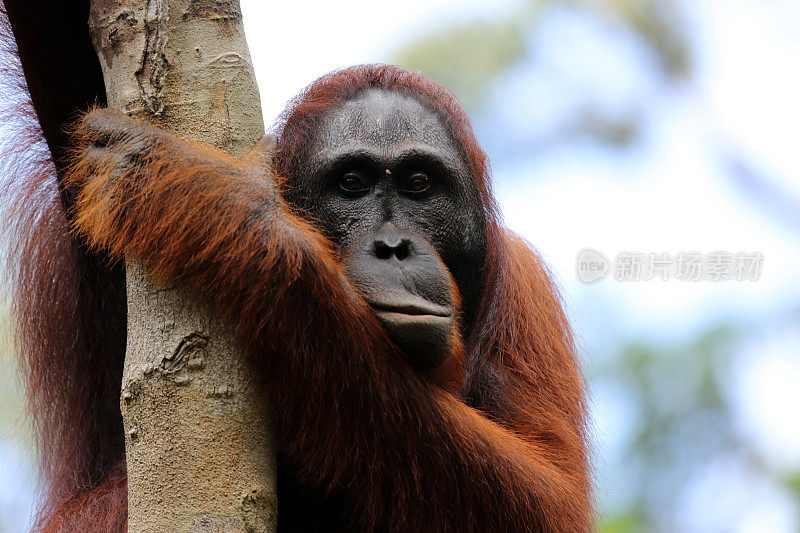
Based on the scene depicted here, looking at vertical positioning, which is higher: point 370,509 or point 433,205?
point 433,205

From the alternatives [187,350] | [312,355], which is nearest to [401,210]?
[312,355]

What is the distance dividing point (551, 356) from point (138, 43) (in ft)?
8.79

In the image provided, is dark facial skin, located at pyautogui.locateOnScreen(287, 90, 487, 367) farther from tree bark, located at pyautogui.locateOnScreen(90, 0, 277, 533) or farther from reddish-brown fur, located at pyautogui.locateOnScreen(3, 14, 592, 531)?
tree bark, located at pyautogui.locateOnScreen(90, 0, 277, 533)

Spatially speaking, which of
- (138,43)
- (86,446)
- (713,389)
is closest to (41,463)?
(86,446)

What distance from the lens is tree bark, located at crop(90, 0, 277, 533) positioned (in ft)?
8.15

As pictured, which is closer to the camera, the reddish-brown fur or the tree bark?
the tree bark

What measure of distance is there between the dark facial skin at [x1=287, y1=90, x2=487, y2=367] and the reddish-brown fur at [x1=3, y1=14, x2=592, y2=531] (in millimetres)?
106

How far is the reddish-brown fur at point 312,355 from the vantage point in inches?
117

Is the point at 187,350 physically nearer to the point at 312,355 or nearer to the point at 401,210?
the point at 312,355

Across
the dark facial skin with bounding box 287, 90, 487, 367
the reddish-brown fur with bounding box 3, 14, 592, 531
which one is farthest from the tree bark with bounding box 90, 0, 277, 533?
the dark facial skin with bounding box 287, 90, 487, 367

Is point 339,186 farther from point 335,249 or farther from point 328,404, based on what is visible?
point 328,404

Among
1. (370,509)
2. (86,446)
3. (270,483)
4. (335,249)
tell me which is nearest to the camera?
(270,483)

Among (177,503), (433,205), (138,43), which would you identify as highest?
(138,43)

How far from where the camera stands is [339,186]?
3.85 m
